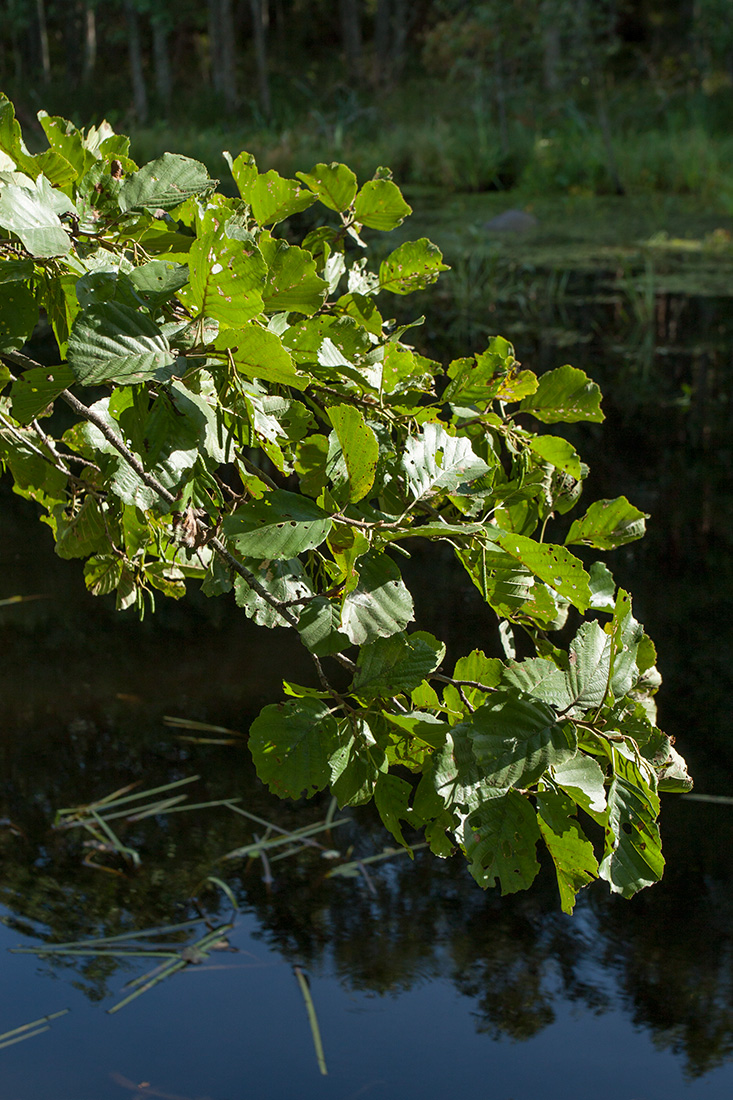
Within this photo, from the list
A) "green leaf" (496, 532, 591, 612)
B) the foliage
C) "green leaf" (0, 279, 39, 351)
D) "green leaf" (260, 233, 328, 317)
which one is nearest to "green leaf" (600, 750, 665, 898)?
the foliage

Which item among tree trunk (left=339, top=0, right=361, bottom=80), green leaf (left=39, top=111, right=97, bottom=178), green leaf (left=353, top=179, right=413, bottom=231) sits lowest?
green leaf (left=353, top=179, right=413, bottom=231)

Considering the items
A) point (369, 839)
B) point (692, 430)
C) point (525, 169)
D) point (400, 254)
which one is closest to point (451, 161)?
point (525, 169)

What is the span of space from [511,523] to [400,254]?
0.24 m

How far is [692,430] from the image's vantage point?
3975 millimetres

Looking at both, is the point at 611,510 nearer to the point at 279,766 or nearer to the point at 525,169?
the point at 279,766

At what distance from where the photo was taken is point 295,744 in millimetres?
637

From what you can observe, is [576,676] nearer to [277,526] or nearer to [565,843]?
[565,843]

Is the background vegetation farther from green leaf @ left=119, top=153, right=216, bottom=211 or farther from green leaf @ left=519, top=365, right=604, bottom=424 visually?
green leaf @ left=119, top=153, right=216, bottom=211

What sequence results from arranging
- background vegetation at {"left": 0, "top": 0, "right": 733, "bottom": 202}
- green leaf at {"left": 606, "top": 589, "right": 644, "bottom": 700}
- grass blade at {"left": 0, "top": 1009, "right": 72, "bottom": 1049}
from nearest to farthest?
green leaf at {"left": 606, "top": 589, "right": 644, "bottom": 700}, grass blade at {"left": 0, "top": 1009, "right": 72, "bottom": 1049}, background vegetation at {"left": 0, "top": 0, "right": 733, "bottom": 202}

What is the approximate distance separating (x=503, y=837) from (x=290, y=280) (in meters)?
0.36

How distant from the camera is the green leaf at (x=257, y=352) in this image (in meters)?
0.55

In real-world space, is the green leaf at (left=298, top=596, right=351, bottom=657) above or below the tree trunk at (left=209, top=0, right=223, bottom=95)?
below

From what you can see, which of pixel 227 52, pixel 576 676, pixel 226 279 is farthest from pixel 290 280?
pixel 227 52

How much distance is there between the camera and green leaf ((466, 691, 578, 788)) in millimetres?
580
